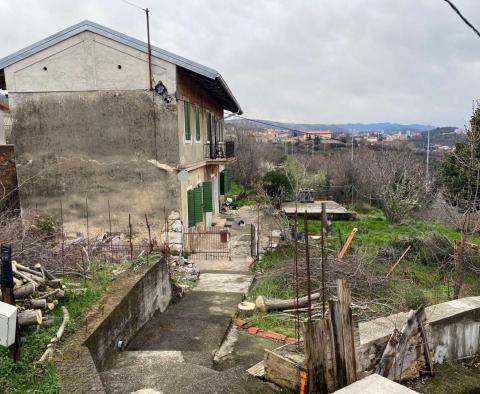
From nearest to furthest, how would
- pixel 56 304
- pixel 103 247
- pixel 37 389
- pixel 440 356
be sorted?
pixel 37 389
pixel 440 356
pixel 56 304
pixel 103 247

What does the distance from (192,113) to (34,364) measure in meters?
11.0

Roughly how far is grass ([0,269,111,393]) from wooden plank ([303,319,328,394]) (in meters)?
2.60

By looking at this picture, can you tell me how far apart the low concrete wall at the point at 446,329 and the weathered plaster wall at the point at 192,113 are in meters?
8.70

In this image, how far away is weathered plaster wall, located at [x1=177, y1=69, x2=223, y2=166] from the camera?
12727mm

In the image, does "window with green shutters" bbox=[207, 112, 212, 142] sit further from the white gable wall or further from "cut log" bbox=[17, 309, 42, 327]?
"cut log" bbox=[17, 309, 42, 327]

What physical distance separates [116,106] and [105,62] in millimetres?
1302

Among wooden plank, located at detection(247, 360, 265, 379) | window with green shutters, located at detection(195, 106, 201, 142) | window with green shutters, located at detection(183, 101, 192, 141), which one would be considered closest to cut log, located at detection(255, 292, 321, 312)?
wooden plank, located at detection(247, 360, 265, 379)

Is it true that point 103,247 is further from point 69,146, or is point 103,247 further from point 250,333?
point 250,333

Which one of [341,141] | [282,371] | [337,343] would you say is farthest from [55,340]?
[341,141]

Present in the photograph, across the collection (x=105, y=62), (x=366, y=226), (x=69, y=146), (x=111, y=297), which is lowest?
(x=366, y=226)

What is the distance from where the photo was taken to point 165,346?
22.8ft

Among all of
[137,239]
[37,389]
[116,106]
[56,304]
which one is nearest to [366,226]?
[137,239]

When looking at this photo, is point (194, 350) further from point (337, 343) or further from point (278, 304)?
point (337, 343)

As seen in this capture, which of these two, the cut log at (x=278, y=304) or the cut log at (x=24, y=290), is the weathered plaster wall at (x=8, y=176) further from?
the cut log at (x=278, y=304)
